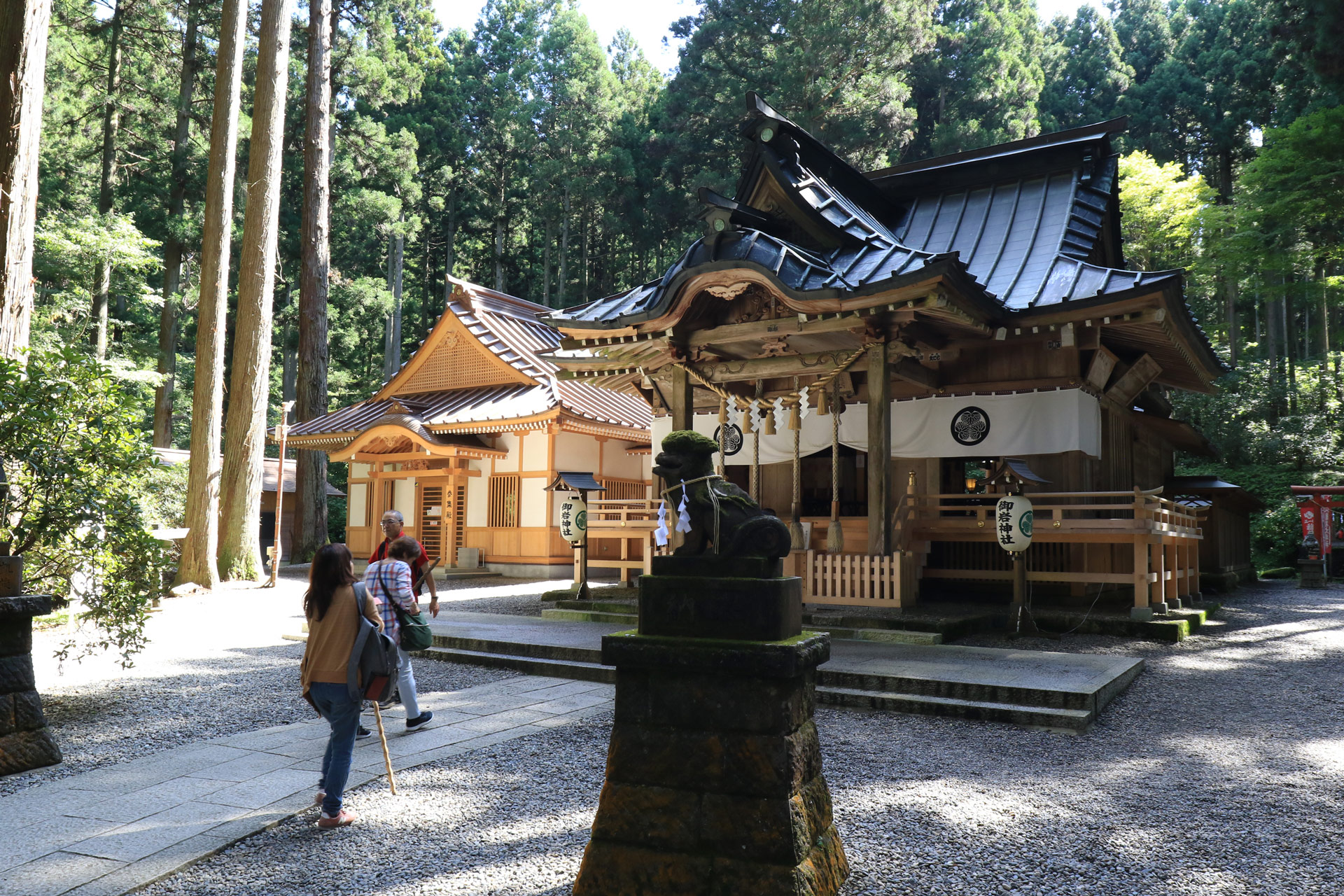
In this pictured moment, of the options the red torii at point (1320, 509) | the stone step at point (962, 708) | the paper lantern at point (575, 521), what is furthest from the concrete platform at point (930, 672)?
the red torii at point (1320, 509)

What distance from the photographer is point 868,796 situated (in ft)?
14.3

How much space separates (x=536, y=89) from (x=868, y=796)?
3760 centimetres

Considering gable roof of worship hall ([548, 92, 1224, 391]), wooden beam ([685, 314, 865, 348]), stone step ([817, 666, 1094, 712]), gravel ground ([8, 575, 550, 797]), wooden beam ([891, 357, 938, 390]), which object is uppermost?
gable roof of worship hall ([548, 92, 1224, 391])

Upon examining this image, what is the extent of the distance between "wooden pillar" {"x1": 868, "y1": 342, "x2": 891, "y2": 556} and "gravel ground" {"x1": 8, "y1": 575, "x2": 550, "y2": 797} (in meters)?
4.33

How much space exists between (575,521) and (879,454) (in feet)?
14.0

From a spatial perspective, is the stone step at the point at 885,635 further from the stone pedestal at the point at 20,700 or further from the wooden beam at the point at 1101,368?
the stone pedestal at the point at 20,700

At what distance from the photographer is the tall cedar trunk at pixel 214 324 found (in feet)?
44.0

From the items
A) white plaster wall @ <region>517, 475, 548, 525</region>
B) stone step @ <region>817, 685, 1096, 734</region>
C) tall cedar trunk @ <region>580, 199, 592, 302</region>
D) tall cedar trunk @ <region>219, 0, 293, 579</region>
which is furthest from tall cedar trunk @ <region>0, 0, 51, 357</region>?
tall cedar trunk @ <region>580, 199, 592, 302</region>

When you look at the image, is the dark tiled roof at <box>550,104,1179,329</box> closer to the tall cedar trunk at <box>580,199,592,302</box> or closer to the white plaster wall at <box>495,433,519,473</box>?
the white plaster wall at <box>495,433,519,473</box>

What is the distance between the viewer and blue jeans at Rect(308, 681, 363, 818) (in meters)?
3.90

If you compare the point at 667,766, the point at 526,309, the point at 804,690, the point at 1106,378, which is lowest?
the point at 667,766

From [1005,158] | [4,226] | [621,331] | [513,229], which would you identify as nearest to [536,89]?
[513,229]

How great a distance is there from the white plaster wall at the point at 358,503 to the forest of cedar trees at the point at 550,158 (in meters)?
2.28

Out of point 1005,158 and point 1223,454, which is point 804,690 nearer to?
point 1005,158
